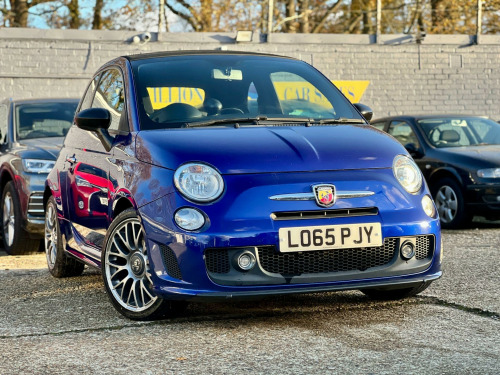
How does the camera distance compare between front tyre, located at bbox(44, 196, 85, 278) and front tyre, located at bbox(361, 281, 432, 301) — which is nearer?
front tyre, located at bbox(361, 281, 432, 301)

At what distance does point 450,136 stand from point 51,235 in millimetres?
6178

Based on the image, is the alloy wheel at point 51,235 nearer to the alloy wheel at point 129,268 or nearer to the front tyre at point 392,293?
the alloy wheel at point 129,268

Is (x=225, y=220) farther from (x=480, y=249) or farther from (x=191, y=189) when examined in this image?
(x=480, y=249)

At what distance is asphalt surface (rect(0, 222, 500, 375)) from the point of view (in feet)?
12.4

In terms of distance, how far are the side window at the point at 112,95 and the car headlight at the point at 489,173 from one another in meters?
5.51

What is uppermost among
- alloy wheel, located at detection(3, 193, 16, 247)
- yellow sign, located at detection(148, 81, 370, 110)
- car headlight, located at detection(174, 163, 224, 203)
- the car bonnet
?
yellow sign, located at detection(148, 81, 370, 110)

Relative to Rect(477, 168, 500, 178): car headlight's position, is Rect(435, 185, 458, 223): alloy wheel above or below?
A: below

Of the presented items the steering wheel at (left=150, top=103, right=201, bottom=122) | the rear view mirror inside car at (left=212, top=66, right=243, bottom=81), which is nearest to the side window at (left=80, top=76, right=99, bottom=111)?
the rear view mirror inside car at (left=212, top=66, right=243, bottom=81)

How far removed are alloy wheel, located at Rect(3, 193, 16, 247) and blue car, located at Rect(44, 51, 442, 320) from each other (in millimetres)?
3237

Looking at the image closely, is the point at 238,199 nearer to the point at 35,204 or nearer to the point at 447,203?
the point at 35,204

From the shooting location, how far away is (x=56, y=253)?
6609 millimetres

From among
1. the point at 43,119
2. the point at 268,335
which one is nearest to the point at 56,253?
the point at 268,335

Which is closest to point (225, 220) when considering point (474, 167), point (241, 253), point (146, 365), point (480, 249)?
point (241, 253)

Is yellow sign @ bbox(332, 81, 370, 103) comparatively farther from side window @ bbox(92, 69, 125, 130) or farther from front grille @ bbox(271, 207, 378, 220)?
front grille @ bbox(271, 207, 378, 220)
